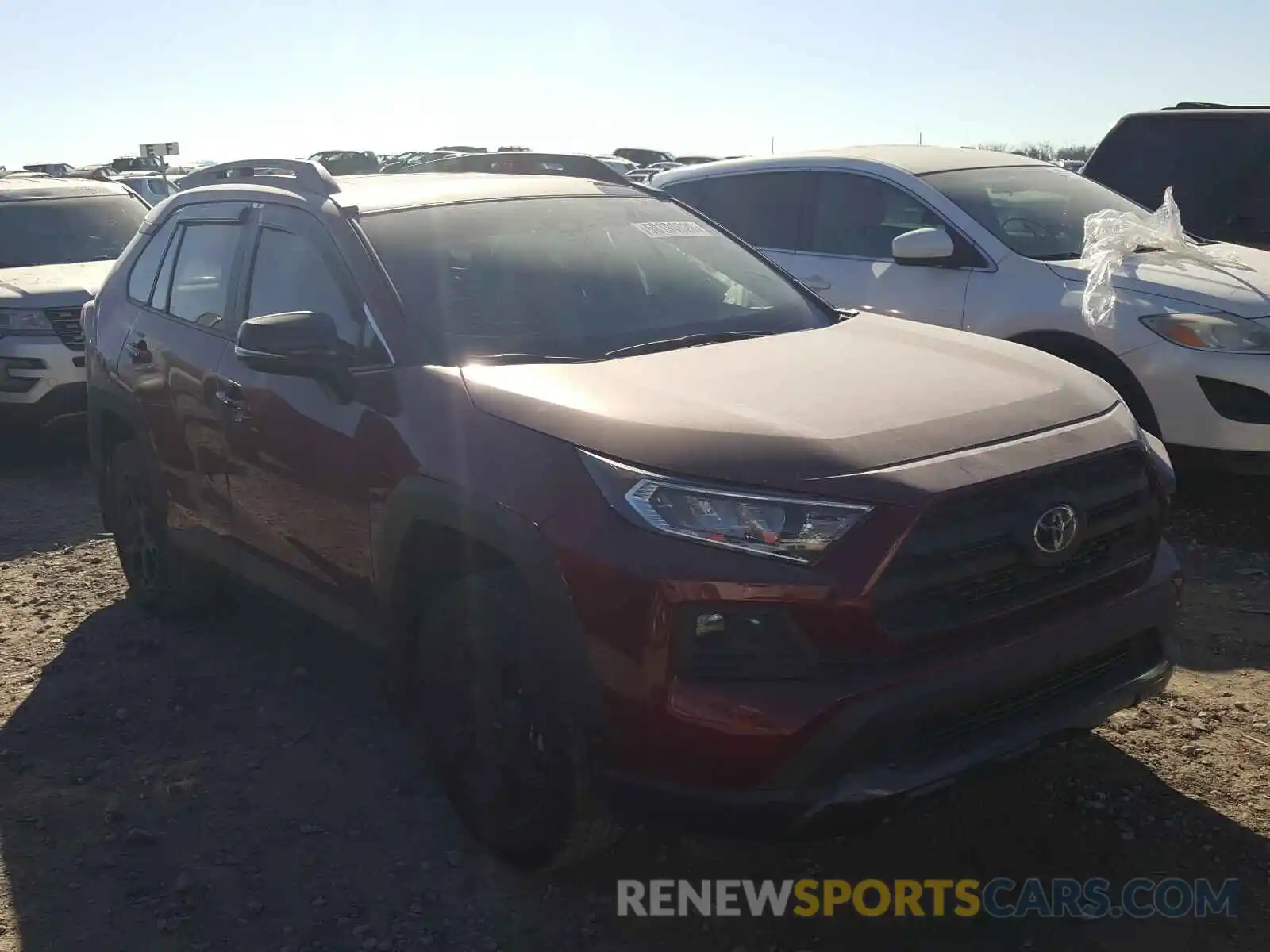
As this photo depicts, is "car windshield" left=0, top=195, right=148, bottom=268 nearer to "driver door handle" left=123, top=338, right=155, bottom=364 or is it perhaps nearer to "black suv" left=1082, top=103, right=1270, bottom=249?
"driver door handle" left=123, top=338, right=155, bottom=364

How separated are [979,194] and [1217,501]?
1.86 m

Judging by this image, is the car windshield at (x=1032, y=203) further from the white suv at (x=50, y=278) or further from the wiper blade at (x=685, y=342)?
the white suv at (x=50, y=278)

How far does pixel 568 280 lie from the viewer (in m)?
3.61

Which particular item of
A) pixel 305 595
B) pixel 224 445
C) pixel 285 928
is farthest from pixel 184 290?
pixel 285 928

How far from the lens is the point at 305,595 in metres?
3.70

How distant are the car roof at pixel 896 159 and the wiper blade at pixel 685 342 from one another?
9.82 ft

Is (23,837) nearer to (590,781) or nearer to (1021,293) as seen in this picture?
(590,781)

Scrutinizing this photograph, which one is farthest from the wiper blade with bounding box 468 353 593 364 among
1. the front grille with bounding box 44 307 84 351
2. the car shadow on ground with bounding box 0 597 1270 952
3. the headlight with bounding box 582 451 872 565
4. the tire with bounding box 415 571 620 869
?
the front grille with bounding box 44 307 84 351

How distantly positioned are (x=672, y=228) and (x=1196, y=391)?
2.37 metres

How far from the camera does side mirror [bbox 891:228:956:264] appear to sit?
5672 mm

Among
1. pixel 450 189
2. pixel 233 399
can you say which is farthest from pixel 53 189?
pixel 450 189

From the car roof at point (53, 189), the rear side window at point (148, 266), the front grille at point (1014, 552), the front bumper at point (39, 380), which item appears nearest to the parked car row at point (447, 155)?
the car roof at point (53, 189)

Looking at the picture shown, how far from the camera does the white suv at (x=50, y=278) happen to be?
301 inches

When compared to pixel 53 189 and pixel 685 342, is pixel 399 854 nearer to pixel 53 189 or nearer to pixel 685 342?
pixel 685 342
